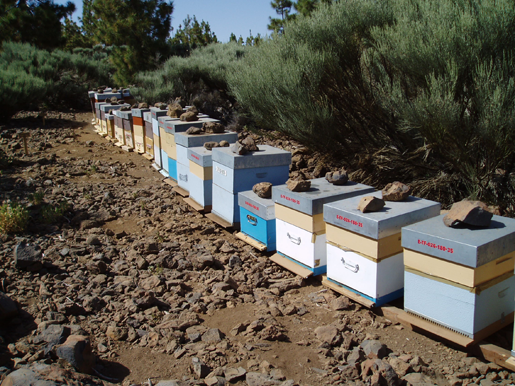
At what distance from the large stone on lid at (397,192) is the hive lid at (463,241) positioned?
559mm

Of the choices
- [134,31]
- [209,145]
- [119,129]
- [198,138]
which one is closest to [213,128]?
[198,138]

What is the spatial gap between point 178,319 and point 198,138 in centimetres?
343

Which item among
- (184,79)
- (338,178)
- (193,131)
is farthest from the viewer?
(184,79)

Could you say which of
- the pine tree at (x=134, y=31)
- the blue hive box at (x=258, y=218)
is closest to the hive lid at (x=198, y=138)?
the blue hive box at (x=258, y=218)

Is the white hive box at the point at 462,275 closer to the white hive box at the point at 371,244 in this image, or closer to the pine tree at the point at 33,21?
the white hive box at the point at 371,244

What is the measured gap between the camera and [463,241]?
2.83 meters

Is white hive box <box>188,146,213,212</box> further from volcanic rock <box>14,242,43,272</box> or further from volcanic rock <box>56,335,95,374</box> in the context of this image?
volcanic rock <box>56,335,95,374</box>

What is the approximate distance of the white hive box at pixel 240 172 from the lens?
200 inches

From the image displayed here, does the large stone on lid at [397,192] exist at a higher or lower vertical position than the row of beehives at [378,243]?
higher

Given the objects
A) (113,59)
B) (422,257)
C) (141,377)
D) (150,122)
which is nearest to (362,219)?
(422,257)

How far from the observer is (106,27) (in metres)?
18.8

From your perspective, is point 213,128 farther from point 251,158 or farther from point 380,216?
point 380,216

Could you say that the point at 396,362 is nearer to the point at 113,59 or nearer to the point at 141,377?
the point at 141,377

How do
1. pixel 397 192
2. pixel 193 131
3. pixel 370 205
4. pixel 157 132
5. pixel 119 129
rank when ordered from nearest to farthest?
pixel 370 205, pixel 397 192, pixel 193 131, pixel 157 132, pixel 119 129
